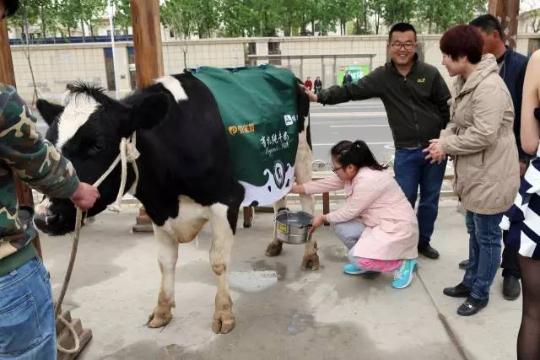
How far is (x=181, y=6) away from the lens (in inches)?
1217

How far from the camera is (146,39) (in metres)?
4.34

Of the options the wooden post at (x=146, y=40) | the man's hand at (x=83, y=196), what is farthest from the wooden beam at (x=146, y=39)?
the man's hand at (x=83, y=196)

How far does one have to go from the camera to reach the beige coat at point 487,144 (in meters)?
2.77

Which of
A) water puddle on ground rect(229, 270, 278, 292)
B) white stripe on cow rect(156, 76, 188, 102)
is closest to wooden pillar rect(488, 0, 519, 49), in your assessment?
water puddle on ground rect(229, 270, 278, 292)

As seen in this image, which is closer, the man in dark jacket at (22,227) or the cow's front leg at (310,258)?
the man in dark jacket at (22,227)

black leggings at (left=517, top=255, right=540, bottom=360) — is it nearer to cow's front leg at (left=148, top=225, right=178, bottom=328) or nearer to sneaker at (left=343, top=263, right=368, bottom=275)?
sneaker at (left=343, top=263, right=368, bottom=275)

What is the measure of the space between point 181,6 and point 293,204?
93.1ft

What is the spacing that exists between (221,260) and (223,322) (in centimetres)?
37

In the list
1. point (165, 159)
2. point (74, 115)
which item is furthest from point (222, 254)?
point (74, 115)

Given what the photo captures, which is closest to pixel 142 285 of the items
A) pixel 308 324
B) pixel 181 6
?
pixel 308 324

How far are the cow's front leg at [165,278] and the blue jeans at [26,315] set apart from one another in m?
1.48

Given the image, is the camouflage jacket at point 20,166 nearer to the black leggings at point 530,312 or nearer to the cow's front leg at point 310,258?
the black leggings at point 530,312

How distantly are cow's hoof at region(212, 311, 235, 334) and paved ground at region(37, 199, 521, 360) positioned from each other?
53mm

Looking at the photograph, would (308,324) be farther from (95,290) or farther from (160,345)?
(95,290)
